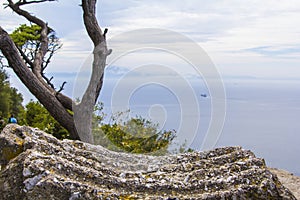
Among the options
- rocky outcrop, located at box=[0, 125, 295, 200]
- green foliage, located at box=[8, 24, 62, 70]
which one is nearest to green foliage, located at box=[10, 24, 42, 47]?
green foliage, located at box=[8, 24, 62, 70]

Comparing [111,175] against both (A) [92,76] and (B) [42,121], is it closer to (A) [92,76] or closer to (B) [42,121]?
(A) [92,76]

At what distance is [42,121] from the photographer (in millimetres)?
9391

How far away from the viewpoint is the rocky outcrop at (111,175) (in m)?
3.11

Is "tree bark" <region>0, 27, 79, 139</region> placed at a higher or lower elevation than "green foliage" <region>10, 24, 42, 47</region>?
lower

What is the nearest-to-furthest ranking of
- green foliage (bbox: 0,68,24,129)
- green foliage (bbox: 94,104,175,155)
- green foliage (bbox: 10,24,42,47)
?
green foliage (bbox: 94,104,175,155) < green foliage (bbox: 10,24,42,47) < green foliage (bbox: 0,68,24,129)

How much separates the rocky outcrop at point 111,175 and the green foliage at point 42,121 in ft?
17.6

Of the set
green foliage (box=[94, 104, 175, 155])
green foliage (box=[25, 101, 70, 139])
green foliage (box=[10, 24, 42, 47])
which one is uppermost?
green foliage (box=[10, 24, 42, 47])

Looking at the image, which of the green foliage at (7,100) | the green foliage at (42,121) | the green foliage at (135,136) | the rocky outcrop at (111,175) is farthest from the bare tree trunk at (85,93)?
the green foliage at (7,100)

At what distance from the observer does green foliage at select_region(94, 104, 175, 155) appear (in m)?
6.87

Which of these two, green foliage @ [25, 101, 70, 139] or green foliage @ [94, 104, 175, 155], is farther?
green foliage @ [25, 101, 70, 139]

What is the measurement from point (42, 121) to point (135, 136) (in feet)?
9.41

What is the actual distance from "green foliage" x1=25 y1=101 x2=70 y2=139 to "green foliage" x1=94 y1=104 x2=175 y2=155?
5.29ft

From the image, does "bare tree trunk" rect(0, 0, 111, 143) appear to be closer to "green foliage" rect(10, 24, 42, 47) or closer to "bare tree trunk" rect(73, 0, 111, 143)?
"bare tree trunk" rect(73, 0, 111, 143)

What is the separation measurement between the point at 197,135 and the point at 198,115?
0.77 feet
